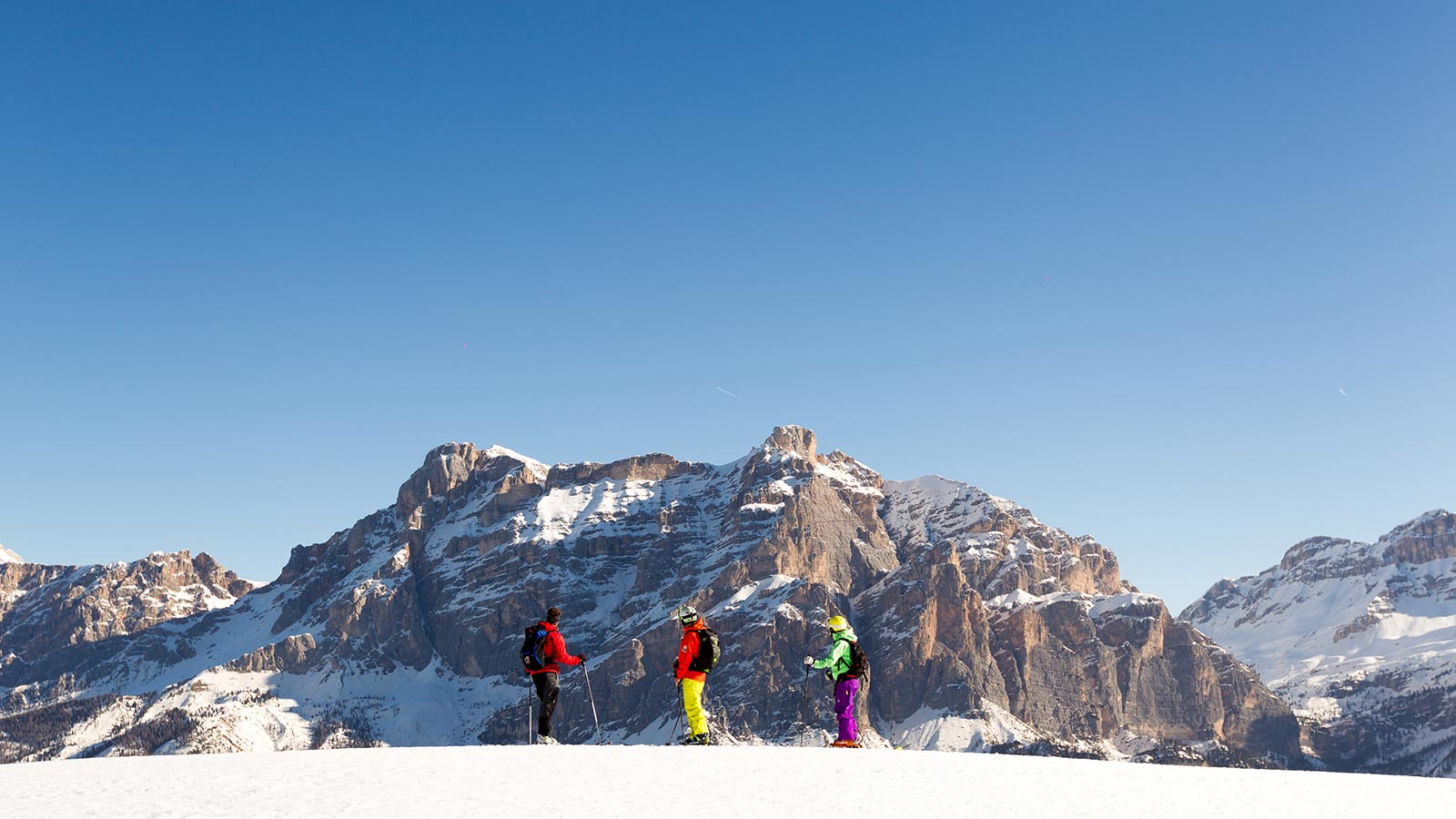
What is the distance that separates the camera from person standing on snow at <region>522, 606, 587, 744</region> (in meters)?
27.9

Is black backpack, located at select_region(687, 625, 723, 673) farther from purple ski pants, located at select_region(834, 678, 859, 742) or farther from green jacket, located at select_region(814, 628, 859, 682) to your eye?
purple ski pants, located at select_region(834, 678, 859, 742)

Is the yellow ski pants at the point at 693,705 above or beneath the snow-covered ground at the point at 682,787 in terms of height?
above

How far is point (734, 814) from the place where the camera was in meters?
16.0

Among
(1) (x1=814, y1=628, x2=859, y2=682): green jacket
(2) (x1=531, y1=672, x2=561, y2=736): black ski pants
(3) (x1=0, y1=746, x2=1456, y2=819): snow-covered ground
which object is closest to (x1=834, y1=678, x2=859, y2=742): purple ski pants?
(1) (x1=814, y1=628, x2=859, y2=682): green jacket

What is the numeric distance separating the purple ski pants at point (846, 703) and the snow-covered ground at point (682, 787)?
4.88 metres

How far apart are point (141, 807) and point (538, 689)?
40.4 ft

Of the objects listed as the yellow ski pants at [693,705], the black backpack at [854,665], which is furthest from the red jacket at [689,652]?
the black backpack at [854,665]

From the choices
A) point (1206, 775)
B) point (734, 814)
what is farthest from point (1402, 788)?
point (734, 814)

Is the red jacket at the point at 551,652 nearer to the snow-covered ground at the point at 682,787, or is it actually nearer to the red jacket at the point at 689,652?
the red jacket at the point at 689,652

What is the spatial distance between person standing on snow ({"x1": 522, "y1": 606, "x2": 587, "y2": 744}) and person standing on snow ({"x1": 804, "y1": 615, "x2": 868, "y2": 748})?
6.09 metres

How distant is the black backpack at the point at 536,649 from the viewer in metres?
27.9

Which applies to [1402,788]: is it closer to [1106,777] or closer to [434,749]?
[1106,777]

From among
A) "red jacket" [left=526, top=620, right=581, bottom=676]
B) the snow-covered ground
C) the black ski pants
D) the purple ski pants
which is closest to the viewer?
the snow-covered ground

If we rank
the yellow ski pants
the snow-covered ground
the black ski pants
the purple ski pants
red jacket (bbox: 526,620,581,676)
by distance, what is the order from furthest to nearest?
the black ski pants → red jacket (bbox: 526,620,581,676) → the purple ski pants → the yellow ski pants → the snow-covered ground
